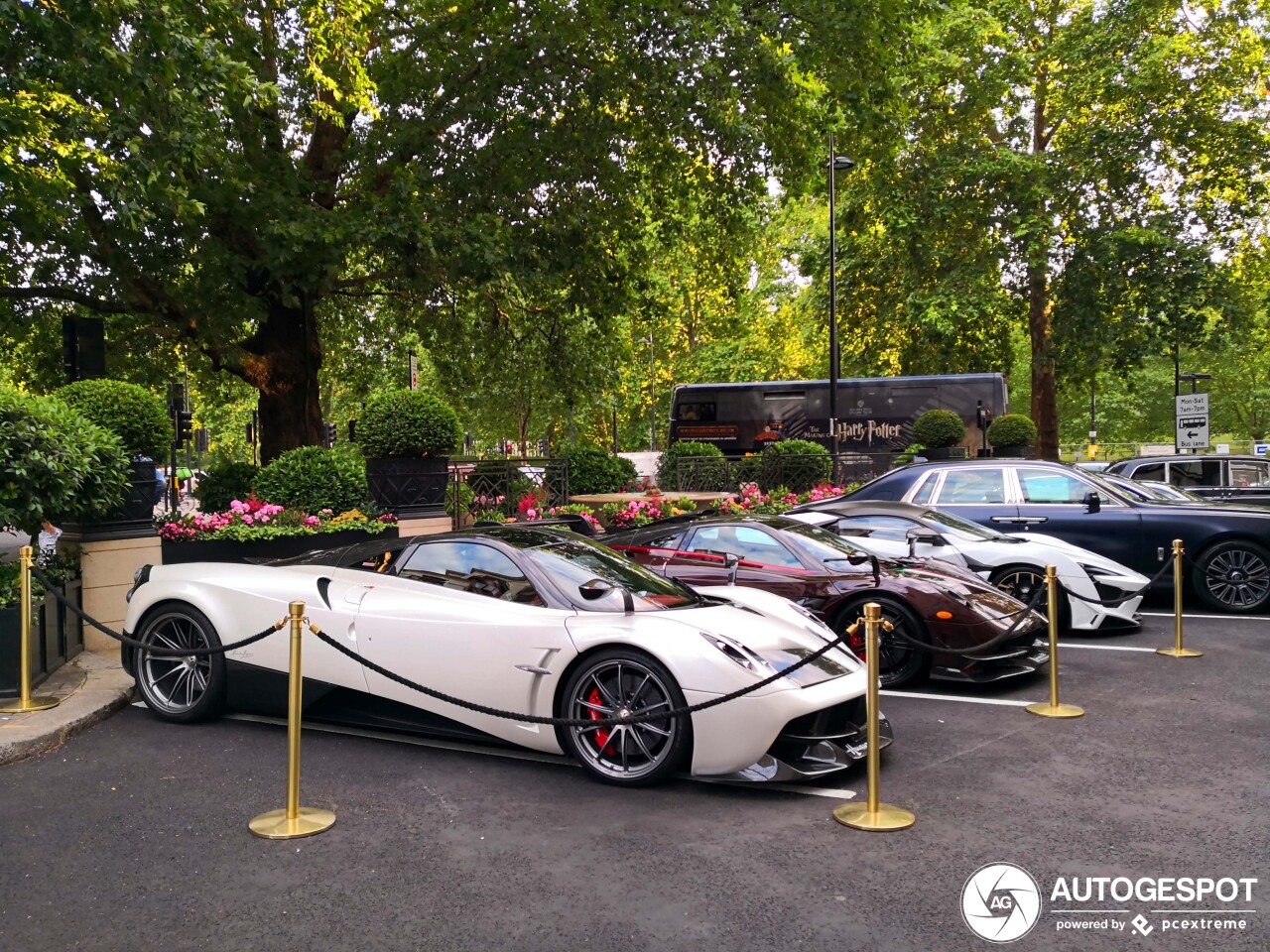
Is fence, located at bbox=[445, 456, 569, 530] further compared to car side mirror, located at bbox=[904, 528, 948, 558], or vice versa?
fence, located at bbox=[445, 456, 569, 530]

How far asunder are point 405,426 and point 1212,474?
1358 centimetres

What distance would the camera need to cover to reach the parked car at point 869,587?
7.79 m

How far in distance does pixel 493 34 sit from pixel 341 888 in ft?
46.6

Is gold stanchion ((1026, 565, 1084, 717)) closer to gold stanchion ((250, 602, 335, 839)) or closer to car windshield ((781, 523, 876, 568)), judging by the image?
car windshield ((781, 523, 876, 568))

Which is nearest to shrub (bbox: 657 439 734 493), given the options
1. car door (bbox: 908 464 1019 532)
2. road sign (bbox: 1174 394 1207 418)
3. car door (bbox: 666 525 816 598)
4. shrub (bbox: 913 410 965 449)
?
shrub (bbox: 913 410 965 449)

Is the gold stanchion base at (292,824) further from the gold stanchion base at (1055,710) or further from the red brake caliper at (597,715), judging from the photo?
the gold stanchion base at (1055,710)

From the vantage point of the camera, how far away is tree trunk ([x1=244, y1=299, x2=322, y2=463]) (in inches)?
695

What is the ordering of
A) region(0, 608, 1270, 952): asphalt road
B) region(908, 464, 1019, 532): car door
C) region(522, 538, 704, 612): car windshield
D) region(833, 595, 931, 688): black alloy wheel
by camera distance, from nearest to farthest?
1. region(0, 608, 1270, 952): asphalt road
2. region(522, 538, 704, 612): car windshield
3. region(833, 595, 931, 688): black alloy wheel
4. region(908, 464, 1019, 532): car door

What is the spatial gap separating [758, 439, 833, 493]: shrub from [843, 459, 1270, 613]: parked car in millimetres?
8343

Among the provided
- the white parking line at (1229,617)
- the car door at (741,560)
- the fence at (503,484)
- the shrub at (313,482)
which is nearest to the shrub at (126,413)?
the shrub at (313,482)

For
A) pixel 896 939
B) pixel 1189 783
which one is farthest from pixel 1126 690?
pixel 896 939

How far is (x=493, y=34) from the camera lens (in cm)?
1555

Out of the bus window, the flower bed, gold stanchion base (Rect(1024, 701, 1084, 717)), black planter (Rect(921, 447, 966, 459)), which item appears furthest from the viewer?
the bus window

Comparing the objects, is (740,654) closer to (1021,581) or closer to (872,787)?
(872,787)
